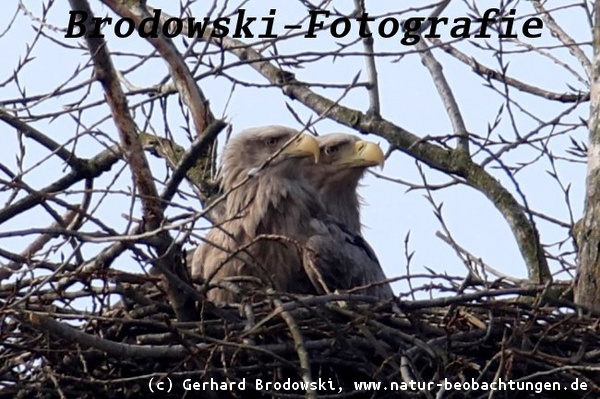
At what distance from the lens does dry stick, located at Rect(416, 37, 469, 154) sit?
9.26m

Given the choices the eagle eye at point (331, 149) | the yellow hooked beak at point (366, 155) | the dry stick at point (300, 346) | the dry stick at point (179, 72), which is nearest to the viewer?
the dry stick at point (300, 346)

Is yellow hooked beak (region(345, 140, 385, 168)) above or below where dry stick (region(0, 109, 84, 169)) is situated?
above

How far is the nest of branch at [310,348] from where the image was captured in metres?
6.84

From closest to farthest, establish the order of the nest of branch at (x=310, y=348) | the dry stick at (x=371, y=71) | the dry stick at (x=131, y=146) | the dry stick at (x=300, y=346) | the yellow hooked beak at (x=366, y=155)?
the dry stick at (x=300, y=346) < the dry stick at (x=131, y=146) < the nest of branch at (x=310, y=348) < the dry stick at (x=371, y=71) < the yellow hooked beak at (x=366, y=155)

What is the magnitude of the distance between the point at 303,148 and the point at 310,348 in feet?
6.97

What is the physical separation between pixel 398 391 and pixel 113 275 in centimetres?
143

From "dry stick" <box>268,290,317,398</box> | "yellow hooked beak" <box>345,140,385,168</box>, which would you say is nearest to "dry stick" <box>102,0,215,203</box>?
"dry stick" <box>268,290,317,398</box>

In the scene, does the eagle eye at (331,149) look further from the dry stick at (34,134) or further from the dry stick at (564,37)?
the dry stick at (34,134)

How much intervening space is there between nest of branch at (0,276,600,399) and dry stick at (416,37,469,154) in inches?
80.4

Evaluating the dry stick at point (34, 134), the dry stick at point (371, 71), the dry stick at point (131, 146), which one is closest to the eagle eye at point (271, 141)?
the dry stick at point (371, 71)

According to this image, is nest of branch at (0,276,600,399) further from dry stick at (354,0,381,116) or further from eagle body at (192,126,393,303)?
dry stick at (354,0,381,116)

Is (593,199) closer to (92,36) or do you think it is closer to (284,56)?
(284,56)

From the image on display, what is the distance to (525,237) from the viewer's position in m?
8.64

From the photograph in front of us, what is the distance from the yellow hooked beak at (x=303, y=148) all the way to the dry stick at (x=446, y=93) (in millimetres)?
939
